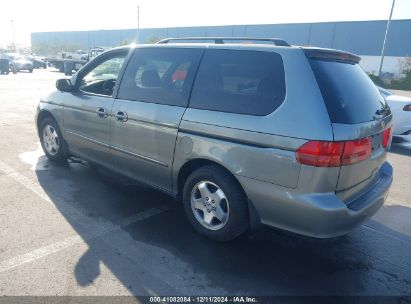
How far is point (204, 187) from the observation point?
3.30 metres

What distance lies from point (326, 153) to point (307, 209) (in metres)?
0.46

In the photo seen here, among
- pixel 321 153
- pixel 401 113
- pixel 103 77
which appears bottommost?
pixel 401 113

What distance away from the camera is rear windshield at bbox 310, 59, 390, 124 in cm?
268

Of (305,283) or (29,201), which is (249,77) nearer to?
(305,283)

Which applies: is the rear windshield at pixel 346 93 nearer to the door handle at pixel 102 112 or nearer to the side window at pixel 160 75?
the side window at pixel 160 75

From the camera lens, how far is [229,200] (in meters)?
3.11

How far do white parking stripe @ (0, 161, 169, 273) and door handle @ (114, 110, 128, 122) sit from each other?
108 cm

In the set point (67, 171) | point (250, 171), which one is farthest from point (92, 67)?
point (250, 171)

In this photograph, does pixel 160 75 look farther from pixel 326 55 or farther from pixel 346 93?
pixel 346 93

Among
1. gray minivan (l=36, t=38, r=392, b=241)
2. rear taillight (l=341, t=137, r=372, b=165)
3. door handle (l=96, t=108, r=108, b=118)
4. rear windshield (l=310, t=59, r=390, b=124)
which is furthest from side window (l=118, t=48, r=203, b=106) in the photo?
rear taillight (l=341, t=137, r=372, b=165)

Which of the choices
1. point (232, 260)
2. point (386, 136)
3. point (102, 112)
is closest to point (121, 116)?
point (102, 112)

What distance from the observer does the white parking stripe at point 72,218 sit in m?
2.94

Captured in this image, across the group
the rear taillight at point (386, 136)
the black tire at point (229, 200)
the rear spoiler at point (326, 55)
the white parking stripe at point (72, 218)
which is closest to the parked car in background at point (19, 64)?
the white parking stripe at point (72, 218)

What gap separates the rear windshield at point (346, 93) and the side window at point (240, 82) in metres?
0.33
